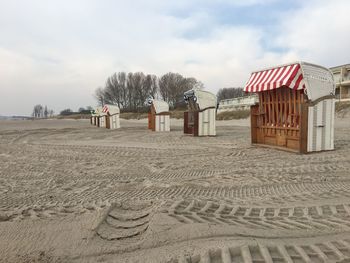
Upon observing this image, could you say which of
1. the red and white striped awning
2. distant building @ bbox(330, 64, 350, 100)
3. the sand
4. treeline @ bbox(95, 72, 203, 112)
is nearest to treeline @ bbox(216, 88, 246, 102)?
treeline @ bbox(95, 72, 203, 112)

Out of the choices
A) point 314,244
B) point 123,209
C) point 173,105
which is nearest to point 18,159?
point 123,209

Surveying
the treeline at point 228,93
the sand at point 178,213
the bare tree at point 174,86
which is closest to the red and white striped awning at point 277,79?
the sand at point 178,213

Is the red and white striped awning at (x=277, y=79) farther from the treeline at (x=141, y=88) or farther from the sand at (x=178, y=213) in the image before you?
the treeline at (x=141, y=88)

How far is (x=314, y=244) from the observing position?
3215 millimetres

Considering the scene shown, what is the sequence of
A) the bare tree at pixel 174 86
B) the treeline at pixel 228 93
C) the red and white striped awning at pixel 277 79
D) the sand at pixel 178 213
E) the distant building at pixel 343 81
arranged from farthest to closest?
the treeline at pixel 228 93 → the bare tree at pixel 174 86 → the distant building at pixel 343 81 → the red and white striped awning at pixel 277 79 → the sand at pixel 178 213

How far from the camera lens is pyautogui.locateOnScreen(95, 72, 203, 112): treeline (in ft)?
324

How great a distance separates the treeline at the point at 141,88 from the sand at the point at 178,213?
293 ft

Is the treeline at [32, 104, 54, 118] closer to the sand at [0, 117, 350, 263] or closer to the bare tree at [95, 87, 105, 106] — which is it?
the bare tree at [95, 87, 105, 106]

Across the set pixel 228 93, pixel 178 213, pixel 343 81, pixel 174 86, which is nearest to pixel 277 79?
pixel 178 213

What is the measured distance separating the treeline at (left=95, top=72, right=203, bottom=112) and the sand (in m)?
89.3

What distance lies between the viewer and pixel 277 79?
10891 mm

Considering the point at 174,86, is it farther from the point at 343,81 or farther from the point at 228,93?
the point at 343,81

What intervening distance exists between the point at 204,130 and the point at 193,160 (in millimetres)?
9254

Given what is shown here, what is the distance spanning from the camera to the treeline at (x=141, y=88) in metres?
98.8
